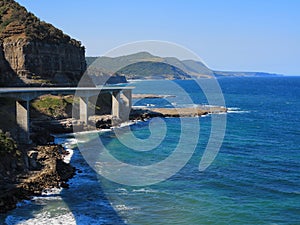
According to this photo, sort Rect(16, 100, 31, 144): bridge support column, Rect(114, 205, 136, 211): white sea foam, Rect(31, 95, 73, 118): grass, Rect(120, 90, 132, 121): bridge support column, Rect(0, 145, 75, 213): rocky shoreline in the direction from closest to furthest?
Rect(114, 205, 136, 211): white sea foam < Rect(0, 145, 75, 213): rocky shoreline < Rect(16, 100, 31, 144): bridge support column < Rect(31, 95, 73, 118): grass < Rect(120, 90, 132, 121): bridge support column

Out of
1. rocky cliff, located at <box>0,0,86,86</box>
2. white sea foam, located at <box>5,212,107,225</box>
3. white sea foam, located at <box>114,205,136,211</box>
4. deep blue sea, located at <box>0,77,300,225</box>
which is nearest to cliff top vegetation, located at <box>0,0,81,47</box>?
rocky cliff, located at <box>0,0,86,86</box>

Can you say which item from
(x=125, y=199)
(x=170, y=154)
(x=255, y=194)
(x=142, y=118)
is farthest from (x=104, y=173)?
(x=142, y=118)

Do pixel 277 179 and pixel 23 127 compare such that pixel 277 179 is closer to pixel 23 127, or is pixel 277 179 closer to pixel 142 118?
pixel 23 127

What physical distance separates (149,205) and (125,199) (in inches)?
82.9

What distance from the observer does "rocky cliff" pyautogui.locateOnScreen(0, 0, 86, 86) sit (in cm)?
7362

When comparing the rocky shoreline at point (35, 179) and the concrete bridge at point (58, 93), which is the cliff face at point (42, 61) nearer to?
the concrete bridge at point (58, 93)

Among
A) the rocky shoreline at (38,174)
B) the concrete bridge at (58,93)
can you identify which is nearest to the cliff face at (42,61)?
the concrete bridge at (58,93)

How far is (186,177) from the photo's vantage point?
3397 centimetres

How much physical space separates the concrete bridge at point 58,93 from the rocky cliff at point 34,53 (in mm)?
12307

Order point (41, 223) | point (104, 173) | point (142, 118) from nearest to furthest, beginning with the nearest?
point (41, 223) → point (104, 173) → point (142, 118)

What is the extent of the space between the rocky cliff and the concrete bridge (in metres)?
12.3

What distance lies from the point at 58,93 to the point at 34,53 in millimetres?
23983

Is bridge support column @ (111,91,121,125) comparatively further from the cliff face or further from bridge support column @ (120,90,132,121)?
the cliff face

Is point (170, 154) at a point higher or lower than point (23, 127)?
lower
